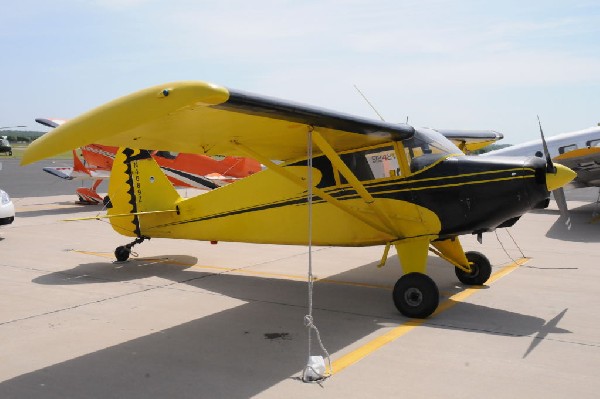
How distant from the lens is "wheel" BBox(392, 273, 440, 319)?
627 cm

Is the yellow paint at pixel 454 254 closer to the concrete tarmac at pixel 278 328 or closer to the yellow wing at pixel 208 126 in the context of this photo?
the concrete tarmac at pixel 278 328

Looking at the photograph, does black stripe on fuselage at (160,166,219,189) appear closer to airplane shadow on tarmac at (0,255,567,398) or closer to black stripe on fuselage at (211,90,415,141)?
airplane shadow on tarmac at (0,255,567,398)

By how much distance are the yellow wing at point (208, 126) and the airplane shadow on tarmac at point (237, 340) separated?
1936mm

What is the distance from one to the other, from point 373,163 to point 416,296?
183 centimetres

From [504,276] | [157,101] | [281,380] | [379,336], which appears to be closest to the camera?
[157,101]

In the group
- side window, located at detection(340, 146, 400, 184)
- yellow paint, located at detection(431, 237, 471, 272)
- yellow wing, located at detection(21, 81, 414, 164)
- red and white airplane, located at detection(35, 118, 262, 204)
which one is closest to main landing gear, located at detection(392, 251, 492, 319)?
side window, located at detection(340, 146, 400, 184)

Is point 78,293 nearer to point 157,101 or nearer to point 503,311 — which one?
point 157,101

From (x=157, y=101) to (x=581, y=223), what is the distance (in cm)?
1445

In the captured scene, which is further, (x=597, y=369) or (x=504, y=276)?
(x=504, y=276)

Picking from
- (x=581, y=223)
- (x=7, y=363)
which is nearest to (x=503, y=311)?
(x=7, y=363)

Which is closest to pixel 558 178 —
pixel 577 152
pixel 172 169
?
pixel 577 152

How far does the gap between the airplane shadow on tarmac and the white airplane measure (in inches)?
371

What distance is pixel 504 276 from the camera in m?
8.70

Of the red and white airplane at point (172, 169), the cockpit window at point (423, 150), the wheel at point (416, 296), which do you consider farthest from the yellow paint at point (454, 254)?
the red and white airplane at point (172, 169)
